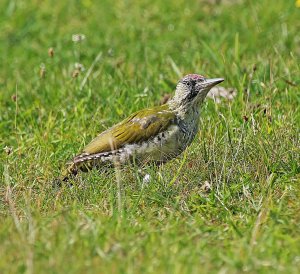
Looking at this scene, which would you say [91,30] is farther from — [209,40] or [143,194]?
[143,194]

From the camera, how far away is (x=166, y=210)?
5.40m

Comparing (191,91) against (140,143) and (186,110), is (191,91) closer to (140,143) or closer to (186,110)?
(186,110)

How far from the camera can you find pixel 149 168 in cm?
582

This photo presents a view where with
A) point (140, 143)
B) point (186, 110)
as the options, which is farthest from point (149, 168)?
point (186, 110)

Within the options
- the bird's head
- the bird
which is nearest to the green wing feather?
the bird

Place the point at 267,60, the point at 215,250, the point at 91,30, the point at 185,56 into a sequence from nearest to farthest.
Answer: the point at 215,250, the point at 267,60, the point at 185,56, the point at 91,30

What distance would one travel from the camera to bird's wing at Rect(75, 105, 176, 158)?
6078mm

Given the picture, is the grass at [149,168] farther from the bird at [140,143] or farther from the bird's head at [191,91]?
the bird's head at [191,91]

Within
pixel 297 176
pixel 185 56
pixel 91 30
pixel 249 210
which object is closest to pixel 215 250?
pixel 249 210

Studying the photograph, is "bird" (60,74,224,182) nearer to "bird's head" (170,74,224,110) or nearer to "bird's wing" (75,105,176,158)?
"bird's wing" (75,105,176,158)

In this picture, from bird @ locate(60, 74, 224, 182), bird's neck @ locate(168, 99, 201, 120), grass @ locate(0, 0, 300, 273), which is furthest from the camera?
bird's neck @ locate(168, 99, 201, 120)

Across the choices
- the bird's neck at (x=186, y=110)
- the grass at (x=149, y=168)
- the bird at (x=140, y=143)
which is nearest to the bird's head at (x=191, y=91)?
the bird's neck at (x=186, y=110)

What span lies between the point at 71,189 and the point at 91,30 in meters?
3.69

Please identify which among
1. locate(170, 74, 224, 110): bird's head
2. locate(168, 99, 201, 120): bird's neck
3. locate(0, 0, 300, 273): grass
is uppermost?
locate(170, 74, 224, 110): bird's head
